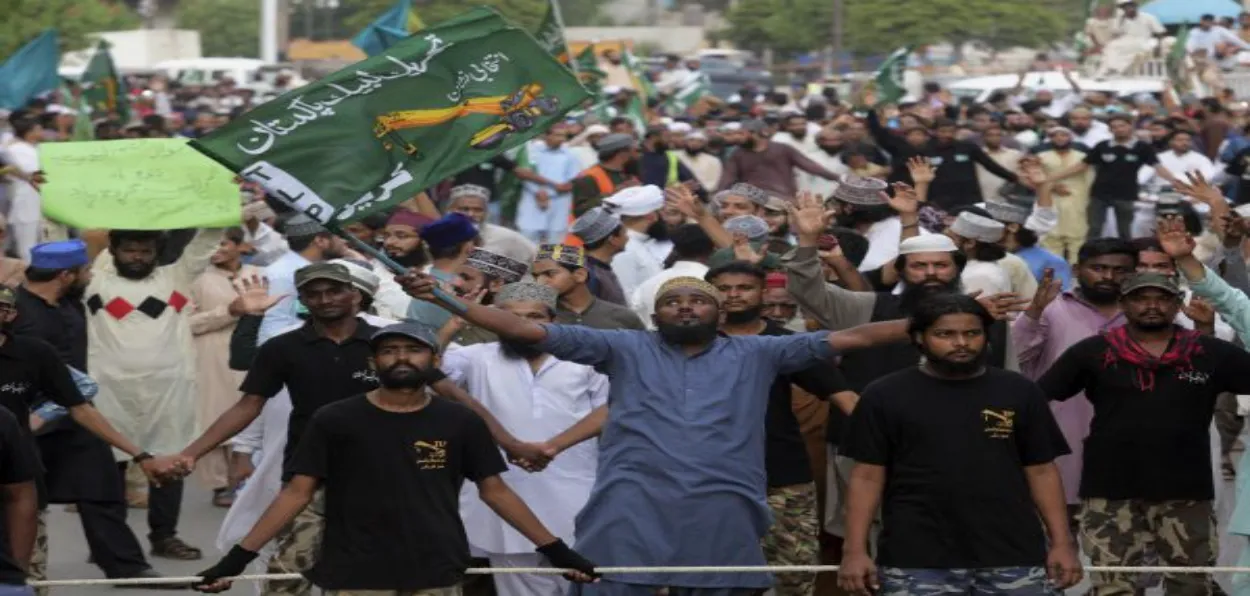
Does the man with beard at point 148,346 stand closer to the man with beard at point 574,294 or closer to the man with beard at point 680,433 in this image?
the man with beard at point 574,294

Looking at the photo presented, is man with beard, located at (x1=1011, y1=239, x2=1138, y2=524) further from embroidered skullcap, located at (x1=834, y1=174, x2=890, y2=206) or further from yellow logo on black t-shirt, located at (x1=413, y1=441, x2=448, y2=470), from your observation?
yellow logo on black t-shirt, located at (x1=413, y1=441, x2=448, y2=470)

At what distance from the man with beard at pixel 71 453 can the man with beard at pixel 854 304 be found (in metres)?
2.99

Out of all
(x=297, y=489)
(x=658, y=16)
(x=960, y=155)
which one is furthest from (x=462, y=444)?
(x=658, y=16)

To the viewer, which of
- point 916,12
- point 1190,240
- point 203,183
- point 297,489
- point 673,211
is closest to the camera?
point 297,489

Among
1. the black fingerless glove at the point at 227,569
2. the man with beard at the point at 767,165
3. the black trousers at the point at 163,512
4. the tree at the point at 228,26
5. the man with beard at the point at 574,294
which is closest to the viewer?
the black fingerless glove at the point at 227,569

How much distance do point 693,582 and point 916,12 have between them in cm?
4920

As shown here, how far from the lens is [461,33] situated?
30.8 ft

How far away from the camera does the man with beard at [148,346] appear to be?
1228cm

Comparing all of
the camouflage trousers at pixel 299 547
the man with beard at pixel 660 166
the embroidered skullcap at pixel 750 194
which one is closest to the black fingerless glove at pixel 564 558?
the camouflage trousers at pixel 299 547

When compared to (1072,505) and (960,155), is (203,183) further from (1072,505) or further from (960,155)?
(960,155)

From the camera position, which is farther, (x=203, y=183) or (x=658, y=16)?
(x=658, y=16)

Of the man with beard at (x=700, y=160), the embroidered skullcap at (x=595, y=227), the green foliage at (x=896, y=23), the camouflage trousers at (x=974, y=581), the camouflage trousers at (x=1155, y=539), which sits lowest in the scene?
the green foliage at (x=896, y=23)

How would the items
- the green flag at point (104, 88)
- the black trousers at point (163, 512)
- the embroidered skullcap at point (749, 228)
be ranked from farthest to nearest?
the green flag at point (104, 88) → the black trousers at point (163, 512) → the embroidered skullcap at point (749, 228)

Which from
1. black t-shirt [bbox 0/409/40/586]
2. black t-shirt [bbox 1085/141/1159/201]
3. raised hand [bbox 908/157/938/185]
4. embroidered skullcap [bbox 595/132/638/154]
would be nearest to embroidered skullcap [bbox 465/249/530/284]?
black t-shirt [bbox 0/409/40/586]
